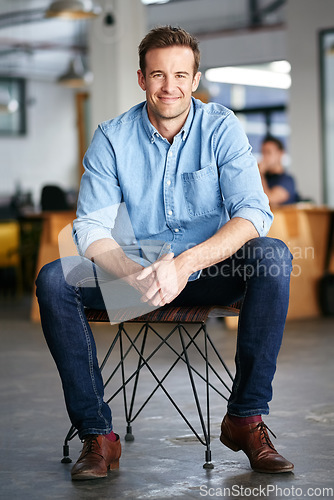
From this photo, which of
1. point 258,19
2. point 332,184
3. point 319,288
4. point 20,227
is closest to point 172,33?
point 319,288

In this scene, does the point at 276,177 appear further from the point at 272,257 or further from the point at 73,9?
the point at 272,257

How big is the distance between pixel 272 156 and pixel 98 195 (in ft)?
13.2

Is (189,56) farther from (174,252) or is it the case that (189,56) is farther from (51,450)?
(51,450)

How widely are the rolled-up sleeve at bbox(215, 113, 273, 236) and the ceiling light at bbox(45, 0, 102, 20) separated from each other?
4636 mm

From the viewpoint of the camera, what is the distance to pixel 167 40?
216cm

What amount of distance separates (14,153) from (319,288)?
9226 mm

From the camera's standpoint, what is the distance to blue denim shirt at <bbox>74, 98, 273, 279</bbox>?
214 cm

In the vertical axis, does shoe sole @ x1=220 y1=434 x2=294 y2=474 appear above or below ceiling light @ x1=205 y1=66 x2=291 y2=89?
below

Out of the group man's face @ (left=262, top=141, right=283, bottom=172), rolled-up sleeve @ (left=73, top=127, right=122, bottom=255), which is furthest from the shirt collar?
man's face @ (left=262, top=141, right=283, bottom=172)

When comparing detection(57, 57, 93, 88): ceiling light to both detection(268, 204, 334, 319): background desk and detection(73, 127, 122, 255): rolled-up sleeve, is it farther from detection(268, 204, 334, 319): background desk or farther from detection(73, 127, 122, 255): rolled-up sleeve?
detection(73, 127, 122, 255): rolled-up sleeve

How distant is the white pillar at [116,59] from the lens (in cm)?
716

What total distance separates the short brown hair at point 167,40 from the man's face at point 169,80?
0.01 metres

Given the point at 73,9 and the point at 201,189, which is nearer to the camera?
the point at 201,189

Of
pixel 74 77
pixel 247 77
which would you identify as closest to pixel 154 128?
pixel 74 77
